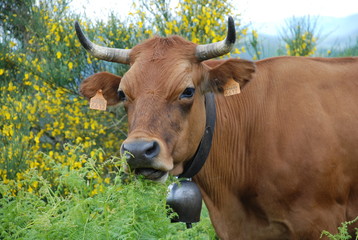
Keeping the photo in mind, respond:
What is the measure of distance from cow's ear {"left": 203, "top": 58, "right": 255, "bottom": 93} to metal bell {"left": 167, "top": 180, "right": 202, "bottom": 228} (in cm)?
86

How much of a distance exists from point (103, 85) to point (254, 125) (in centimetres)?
138

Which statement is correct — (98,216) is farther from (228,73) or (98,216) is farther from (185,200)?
(228,73)

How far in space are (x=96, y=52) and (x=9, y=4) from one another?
7916 millimetres

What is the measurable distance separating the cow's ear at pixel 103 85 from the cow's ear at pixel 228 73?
0.82m

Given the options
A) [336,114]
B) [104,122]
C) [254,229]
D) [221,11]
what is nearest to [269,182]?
[254,229]

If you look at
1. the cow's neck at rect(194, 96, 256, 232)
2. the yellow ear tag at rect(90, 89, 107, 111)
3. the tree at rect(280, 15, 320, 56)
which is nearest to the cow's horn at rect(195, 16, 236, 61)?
the cow's neck at rect(194, 96, 256, 232)

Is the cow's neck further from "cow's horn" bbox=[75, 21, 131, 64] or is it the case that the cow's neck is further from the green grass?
the green grass

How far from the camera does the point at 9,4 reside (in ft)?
37.7

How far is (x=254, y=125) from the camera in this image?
15.0 feet

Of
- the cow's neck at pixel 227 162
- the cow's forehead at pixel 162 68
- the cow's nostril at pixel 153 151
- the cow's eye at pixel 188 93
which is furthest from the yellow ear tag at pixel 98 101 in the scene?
the cow's nostril at pixel 153 151

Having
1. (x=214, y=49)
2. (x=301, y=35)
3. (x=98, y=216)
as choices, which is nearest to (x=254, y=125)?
(x=214, y=49)

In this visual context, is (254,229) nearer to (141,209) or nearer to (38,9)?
(141,209)

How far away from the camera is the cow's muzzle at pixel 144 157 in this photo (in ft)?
11.2

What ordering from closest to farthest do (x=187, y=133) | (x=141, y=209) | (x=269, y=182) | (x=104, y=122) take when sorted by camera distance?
(x=141, y=209)
(x=187, y=133)
(x=269, y=182)
(x=104, y=122)
